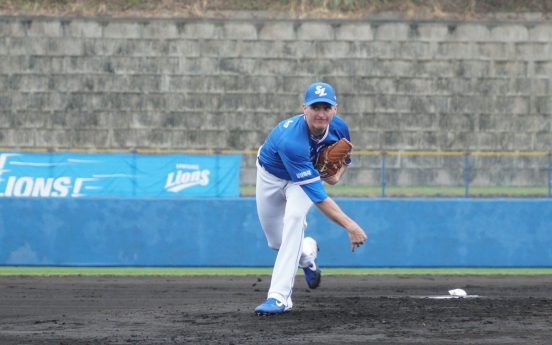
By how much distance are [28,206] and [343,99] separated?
11.1 m

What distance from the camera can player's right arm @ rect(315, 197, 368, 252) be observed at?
670 cm

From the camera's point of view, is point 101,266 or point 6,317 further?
point 101,266

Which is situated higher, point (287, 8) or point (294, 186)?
point (287, 8)

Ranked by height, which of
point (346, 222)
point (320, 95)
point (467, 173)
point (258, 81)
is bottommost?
point (467, 173)

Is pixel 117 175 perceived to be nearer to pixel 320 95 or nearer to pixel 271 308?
pixel 271 308

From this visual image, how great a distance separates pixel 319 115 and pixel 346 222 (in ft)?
2.99

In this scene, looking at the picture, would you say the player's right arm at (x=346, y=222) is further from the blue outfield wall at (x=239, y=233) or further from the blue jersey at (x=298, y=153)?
the blue outfield wall at (x=239, y=233)

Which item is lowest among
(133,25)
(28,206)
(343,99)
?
(28,206)

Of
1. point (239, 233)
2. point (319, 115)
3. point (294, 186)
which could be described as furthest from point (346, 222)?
point (239, 233)

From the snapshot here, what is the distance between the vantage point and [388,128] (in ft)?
70.4

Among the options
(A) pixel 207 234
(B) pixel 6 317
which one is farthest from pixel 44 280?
(B) pixel 6 317

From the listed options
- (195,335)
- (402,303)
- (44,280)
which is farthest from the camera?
(44,280)

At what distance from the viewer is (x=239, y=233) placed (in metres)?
12.2

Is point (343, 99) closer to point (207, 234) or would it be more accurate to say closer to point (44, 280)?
point (207, 234)
